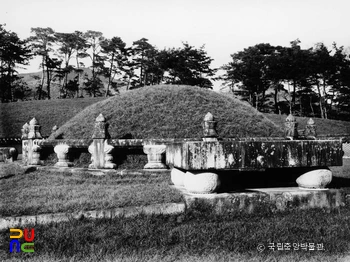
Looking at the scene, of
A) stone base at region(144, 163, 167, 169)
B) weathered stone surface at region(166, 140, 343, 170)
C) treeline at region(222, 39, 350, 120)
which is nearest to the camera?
weathered stone surface at region(166, 140, 343, 170)

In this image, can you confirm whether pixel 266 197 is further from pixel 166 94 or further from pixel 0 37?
pixel 0 37

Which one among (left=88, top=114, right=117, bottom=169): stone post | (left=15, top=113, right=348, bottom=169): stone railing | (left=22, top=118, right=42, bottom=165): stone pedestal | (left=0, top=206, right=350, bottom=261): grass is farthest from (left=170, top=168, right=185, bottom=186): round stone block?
(left=22, top=118, right=42, bottom=165): stone pedestal

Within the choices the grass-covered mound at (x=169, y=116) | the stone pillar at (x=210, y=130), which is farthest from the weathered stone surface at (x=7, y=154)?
the stone pillar at (x=210, y=130)

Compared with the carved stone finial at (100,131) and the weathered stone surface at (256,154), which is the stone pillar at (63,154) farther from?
the weathered stone surface at (256,154)

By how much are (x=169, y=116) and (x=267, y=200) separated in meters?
8.07

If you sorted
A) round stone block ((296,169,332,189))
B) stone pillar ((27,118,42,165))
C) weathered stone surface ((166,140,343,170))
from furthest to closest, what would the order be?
stone pillar ((27,118,42,165))
round stone block ((296,169,332,189))
weathered stone surface ((166,140,343,170))

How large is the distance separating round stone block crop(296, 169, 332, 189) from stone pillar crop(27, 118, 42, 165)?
891 cm

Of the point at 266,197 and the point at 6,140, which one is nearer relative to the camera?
the point at 266,197

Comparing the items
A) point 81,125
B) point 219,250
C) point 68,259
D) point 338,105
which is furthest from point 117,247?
point 338,105

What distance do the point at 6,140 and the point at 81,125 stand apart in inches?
531

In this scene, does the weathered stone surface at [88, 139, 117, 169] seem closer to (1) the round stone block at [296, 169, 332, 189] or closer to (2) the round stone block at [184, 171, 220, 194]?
(2) the round stone block at [184, 171, 220, 194]

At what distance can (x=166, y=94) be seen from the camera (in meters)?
13.4

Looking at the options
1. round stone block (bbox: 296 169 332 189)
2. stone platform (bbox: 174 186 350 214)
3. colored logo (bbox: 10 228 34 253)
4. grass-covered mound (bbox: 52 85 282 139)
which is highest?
grass-covered mound (bbox: 52 85 282 139)

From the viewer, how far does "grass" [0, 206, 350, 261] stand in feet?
8.75
